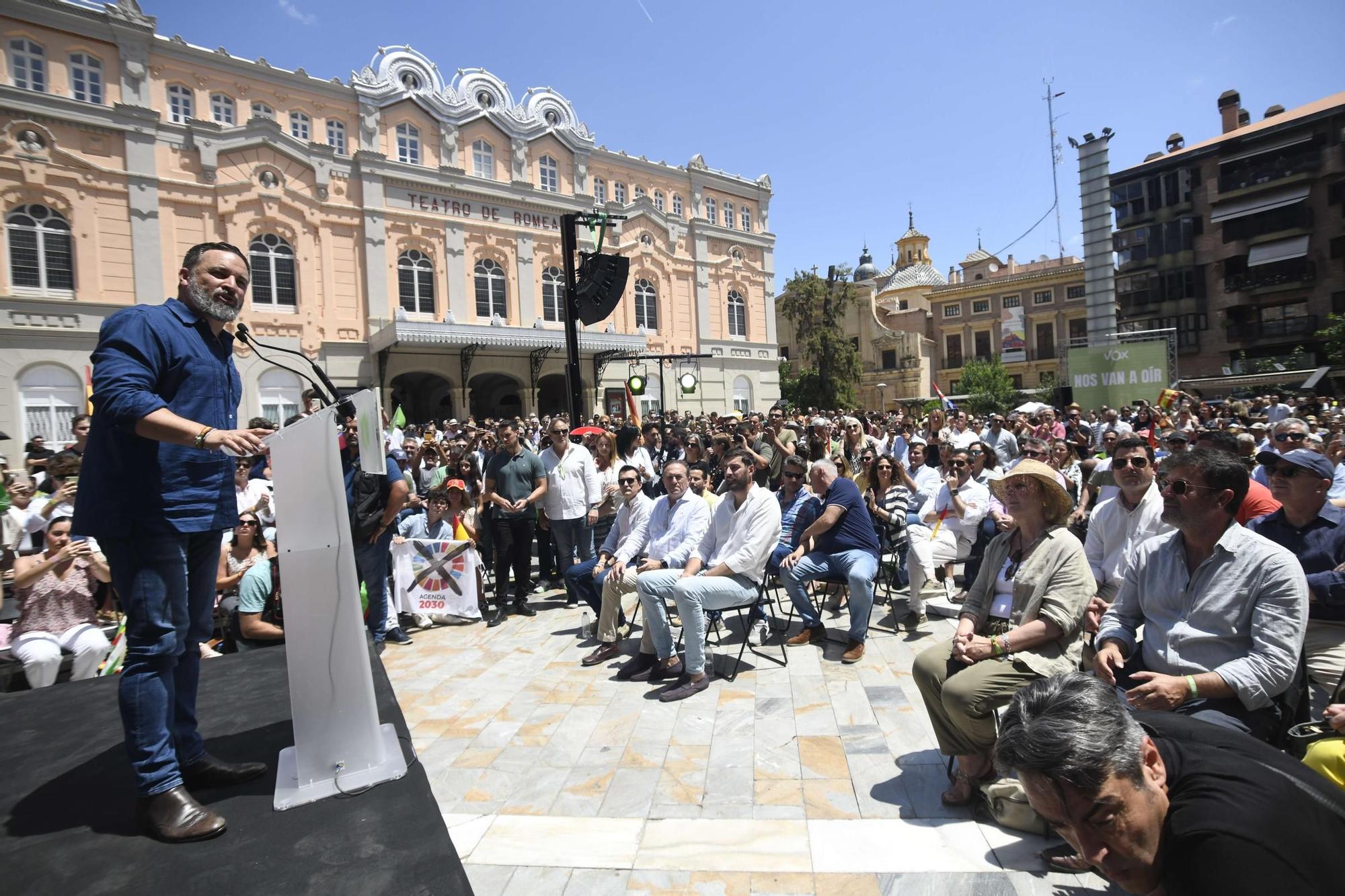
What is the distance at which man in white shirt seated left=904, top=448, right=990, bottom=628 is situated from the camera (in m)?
6.11

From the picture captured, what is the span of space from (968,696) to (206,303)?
3.45 meters

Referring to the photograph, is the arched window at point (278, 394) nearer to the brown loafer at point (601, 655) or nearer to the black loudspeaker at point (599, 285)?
the black loudspeaker at point (599, 285)

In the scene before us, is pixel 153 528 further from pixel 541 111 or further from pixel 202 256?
pixel 541 111

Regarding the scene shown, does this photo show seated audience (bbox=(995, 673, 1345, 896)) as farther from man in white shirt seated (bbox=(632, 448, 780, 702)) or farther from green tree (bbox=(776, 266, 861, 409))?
green tree (bbox=(776, 266, 861, 409))

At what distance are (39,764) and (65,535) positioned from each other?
2.69 meters

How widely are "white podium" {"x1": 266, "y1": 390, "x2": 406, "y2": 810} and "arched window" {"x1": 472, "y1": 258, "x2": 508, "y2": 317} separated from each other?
2327 cm

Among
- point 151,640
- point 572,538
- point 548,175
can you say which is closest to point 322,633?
point 151,640

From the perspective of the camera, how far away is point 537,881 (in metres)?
2.72

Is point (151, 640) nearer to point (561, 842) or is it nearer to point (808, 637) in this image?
point (561, 842)

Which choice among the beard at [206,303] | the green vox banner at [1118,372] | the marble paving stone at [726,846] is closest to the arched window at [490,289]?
the green vox banner at [1118,372]

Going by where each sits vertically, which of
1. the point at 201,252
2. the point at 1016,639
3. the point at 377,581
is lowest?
the point at 377,581

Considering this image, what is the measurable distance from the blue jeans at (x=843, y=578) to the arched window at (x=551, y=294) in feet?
71.7

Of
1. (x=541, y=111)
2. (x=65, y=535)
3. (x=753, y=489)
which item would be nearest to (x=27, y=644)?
(x=65, y=535)

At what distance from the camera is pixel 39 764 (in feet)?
8.36
